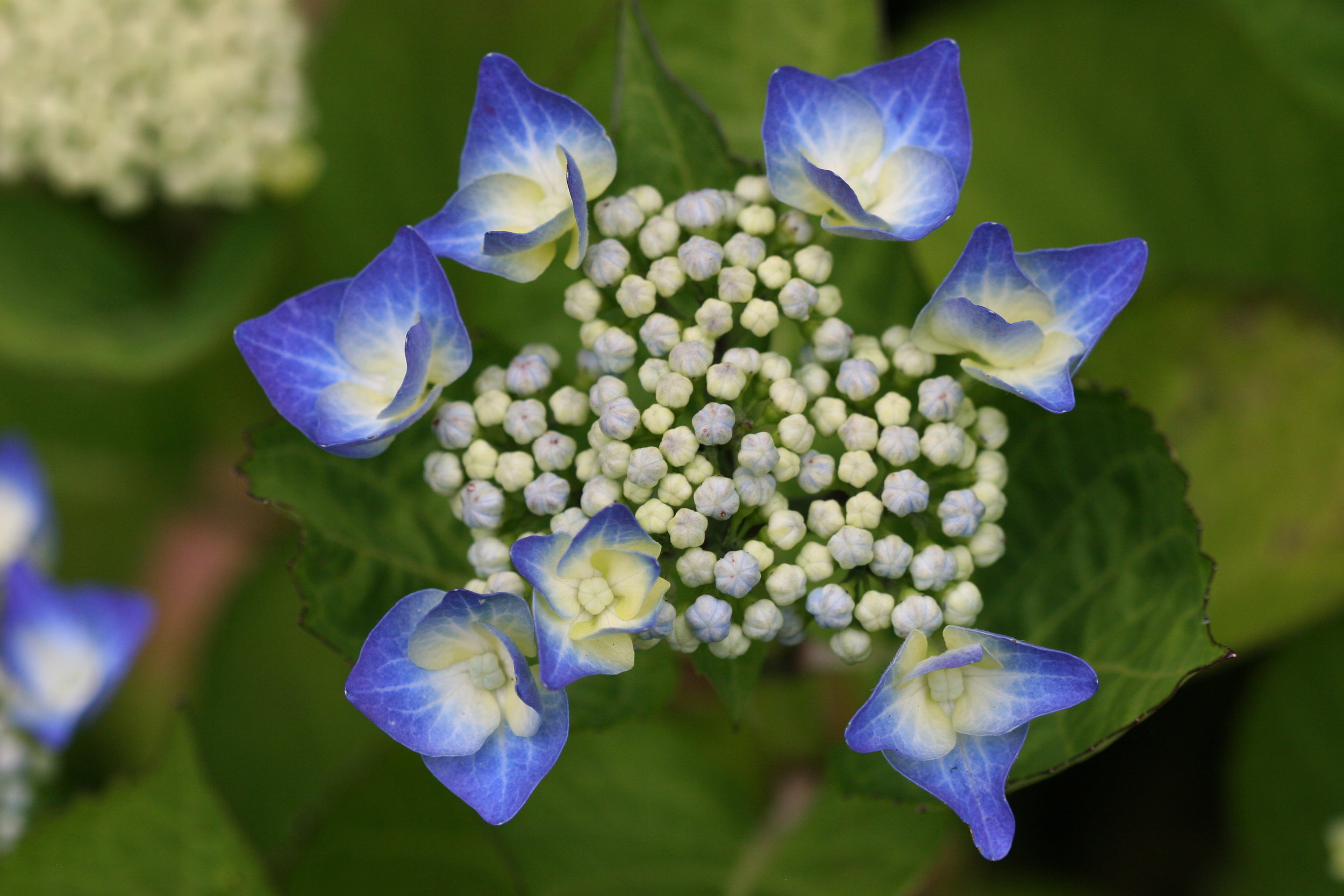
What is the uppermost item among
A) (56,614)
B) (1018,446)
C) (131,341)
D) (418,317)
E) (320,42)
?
(418,317)

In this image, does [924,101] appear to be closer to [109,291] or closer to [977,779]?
[977,779]

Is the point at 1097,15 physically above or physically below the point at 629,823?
above

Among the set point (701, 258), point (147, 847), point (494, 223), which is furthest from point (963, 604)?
point (147, 847)

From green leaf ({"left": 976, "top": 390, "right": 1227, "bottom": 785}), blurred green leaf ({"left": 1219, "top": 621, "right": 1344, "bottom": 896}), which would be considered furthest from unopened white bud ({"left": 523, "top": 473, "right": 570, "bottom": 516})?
blurred green leaf ({"left": 1219, "top": 621, "right": 1344, "bottom": 896})

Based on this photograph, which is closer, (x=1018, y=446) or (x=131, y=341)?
(x=1018, y=446)

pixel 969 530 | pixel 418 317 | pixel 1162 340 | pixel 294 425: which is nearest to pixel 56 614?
pixel 294 425

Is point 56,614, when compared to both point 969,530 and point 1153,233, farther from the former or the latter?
point 1153,233

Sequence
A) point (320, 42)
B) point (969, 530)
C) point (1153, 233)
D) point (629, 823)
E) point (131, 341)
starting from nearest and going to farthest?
point (969, 530)
point (629, 823)
point (131, 341)
point (1153, 233)
point (320, 42)
